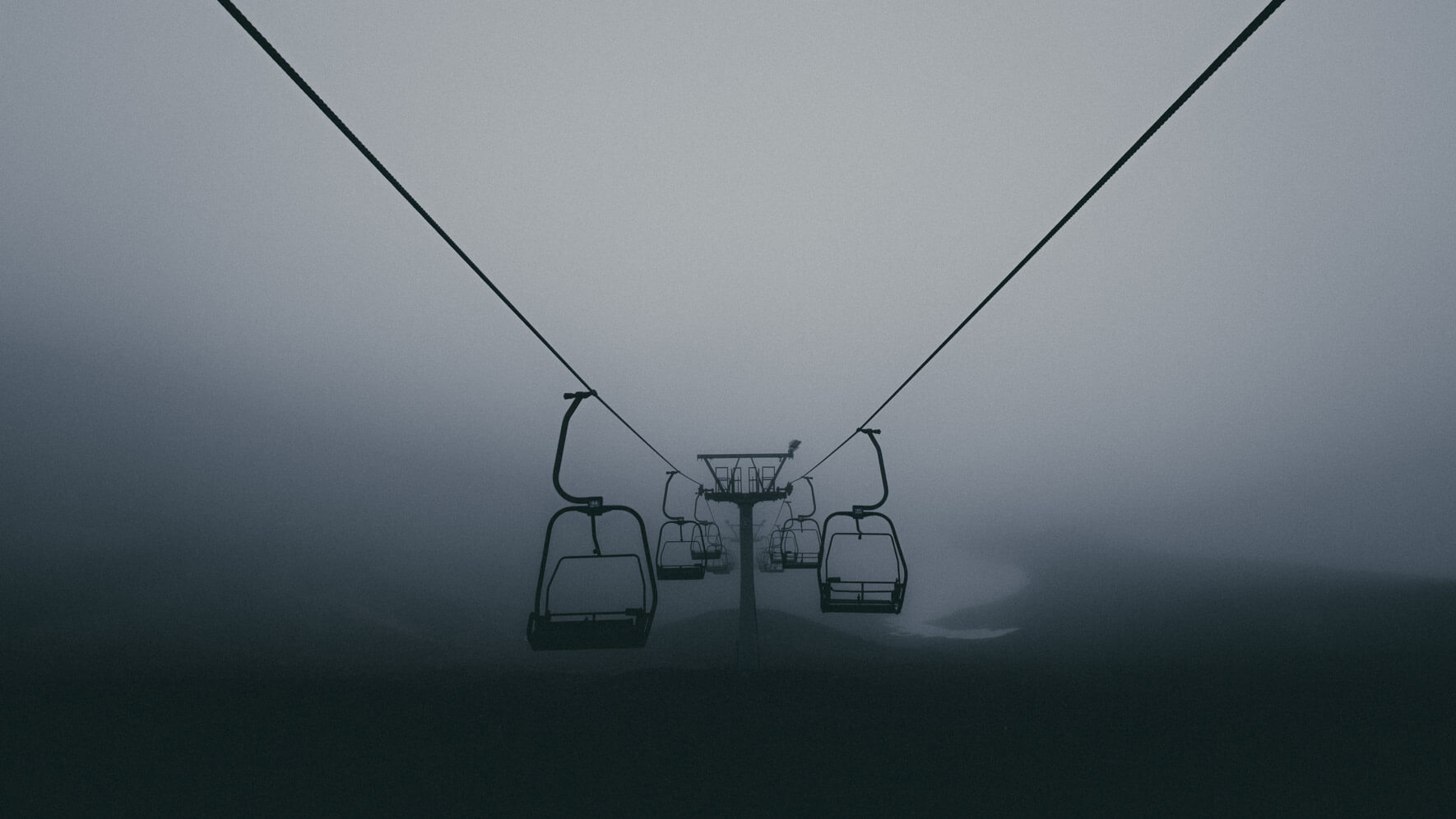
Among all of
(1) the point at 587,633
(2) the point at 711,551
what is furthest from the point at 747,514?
(1) the point at 587,633

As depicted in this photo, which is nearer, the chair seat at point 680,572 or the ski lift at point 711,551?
the chair seat at point 680,572

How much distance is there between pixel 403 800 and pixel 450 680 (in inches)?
1517

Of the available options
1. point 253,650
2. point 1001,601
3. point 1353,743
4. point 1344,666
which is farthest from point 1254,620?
point 253,650

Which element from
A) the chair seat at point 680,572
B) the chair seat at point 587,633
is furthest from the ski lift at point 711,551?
the chair seat at point 587,633

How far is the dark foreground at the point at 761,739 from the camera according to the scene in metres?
25.7

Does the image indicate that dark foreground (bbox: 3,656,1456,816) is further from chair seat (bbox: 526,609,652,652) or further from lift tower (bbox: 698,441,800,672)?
chair seat (bbox: 526,609,652,652)

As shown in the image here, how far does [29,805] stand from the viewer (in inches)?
1161

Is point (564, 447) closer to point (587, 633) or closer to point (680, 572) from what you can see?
point (587, 633)

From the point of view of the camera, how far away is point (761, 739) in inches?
1212

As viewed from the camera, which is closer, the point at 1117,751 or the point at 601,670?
the point at 1117,751

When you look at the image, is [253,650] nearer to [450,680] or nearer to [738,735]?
[450,680]

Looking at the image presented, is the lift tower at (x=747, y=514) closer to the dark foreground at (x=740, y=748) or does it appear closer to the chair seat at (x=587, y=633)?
the dark foreground at (x=740, y=748)

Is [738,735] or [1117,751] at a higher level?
[738,735]

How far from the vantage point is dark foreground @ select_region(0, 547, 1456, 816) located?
25.7m
